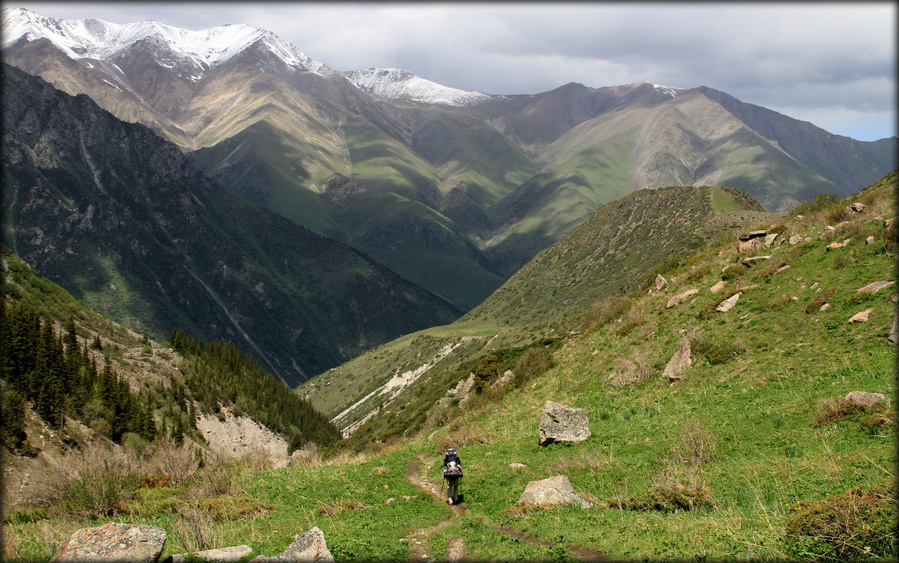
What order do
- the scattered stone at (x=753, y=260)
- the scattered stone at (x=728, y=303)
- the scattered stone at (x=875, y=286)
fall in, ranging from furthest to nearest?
1. the scattered stone at (x=753, y=260)
2. the scattered stone at (x=728, y=303)
3. the scattered stone at (x=875, y=286)

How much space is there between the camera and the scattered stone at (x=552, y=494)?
14516 millimetres

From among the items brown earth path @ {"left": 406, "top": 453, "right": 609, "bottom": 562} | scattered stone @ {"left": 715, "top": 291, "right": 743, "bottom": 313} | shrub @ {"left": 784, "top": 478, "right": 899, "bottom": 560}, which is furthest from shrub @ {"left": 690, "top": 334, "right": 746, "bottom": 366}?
shrub @ {"left": 784, "top": 478, "right": 899, "bottom": 560}

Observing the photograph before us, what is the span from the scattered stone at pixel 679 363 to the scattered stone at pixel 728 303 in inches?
130

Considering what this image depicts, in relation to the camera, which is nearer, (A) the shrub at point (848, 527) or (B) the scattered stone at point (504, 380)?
(A) the shrub at point (848, 527)

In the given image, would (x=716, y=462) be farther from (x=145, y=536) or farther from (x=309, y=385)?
(x=309, y=385)

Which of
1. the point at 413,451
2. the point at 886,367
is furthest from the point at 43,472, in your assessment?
the point at 886,367

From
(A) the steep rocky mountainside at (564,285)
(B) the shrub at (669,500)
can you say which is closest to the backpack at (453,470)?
(B) the shrub at (669,500)

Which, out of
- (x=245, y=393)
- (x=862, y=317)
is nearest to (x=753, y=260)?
(x=862, y=317)

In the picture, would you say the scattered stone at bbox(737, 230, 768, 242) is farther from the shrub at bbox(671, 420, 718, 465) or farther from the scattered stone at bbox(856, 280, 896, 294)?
the shrub at bbox(671, 420, 718, 465)

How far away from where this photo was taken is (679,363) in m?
25.3

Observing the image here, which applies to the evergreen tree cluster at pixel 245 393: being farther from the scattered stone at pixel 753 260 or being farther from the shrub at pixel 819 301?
the shrub at pixel 819 301

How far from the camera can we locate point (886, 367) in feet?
57.3

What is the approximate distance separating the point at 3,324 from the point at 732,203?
10505cm

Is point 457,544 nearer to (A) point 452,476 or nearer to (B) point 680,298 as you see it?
(A) point 452,476
